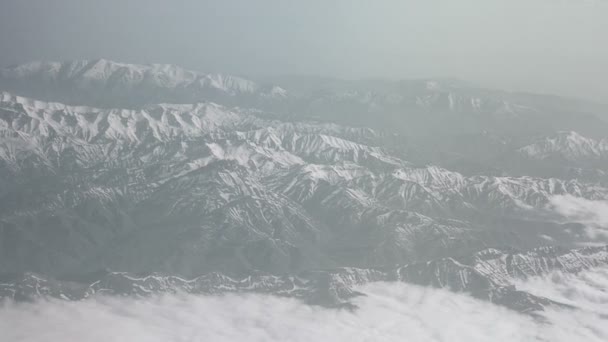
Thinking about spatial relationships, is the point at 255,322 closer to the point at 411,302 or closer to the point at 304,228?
the point at 411,302

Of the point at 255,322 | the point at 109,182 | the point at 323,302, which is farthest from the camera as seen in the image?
the point at 109,182

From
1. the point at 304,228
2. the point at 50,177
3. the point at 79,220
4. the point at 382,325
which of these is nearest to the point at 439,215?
the point at 304,228

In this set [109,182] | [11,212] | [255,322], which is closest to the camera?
[255,322]

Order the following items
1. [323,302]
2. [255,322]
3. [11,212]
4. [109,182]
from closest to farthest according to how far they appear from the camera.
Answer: [255,322]
[323,302]
[11,212]
[109,182]

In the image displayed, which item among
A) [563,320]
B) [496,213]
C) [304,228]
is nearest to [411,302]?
[563,320]

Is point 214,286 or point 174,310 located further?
point 214,286

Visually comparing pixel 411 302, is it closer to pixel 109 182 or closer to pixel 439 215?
pixel 439 215

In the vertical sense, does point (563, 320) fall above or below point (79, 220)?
above

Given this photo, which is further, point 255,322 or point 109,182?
point 109,182
